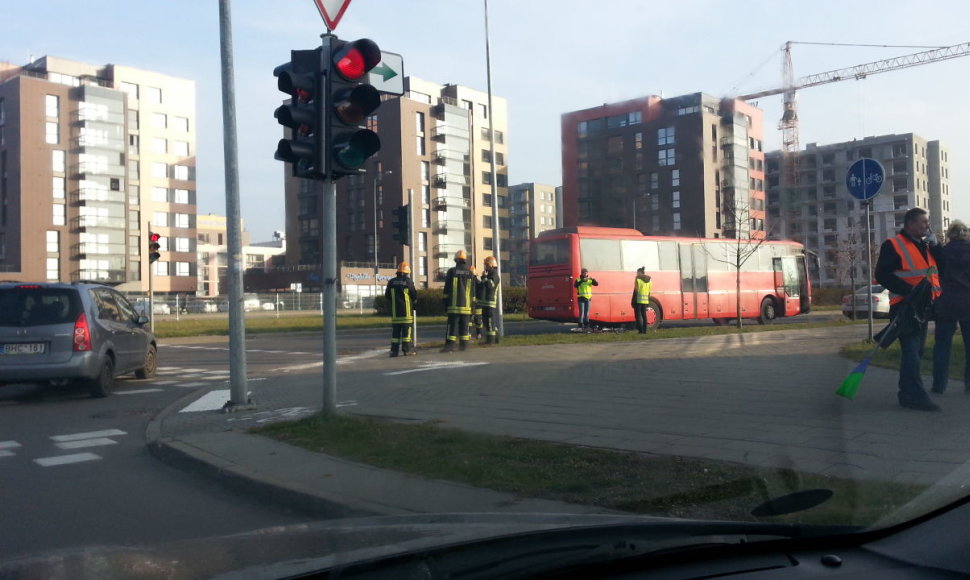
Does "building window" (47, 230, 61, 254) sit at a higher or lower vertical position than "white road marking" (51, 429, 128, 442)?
higher

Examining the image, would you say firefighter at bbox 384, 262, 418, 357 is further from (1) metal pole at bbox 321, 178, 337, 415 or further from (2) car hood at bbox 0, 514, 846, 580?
(2) car hood at bbox 0, 514, 846, 580

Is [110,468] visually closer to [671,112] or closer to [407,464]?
[407,464]

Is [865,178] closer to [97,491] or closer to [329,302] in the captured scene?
[329,302]

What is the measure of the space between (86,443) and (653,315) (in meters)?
19.9

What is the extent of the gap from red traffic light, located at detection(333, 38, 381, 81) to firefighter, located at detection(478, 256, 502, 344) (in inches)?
417

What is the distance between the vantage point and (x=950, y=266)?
8.48m

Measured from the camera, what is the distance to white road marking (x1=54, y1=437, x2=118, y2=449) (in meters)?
7.95

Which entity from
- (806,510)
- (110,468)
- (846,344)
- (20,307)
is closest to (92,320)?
(20,307)

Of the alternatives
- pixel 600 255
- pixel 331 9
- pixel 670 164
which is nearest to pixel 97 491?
pixel 331 9

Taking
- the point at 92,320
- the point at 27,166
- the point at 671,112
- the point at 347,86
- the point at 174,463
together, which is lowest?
the point at 174,463

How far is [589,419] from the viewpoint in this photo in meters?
7.91

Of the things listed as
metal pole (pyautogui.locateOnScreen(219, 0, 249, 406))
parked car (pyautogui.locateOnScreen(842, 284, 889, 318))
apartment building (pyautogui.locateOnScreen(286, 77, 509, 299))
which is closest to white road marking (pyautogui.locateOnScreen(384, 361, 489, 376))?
metal pole (pyautogui.locateOnScreen(219, 0, 249, 406))

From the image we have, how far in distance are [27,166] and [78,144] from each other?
12.7 feet

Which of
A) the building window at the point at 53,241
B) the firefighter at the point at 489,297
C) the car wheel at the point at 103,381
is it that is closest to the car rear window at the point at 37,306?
the car wheel at the point at 103,381
